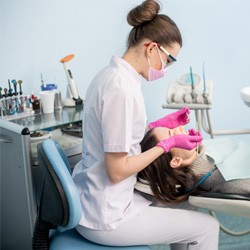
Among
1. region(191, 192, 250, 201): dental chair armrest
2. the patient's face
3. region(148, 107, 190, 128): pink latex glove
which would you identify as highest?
region(148, 107, 190, 128): pink latex glove

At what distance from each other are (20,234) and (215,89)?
1369 mm

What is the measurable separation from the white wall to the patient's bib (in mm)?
915

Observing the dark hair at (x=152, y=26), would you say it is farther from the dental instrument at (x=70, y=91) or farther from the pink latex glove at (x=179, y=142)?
the dental instrument at (x=70, y=91)

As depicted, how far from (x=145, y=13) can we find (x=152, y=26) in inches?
1.8

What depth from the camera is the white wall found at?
1926 millimetres

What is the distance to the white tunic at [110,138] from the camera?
1.11 metres

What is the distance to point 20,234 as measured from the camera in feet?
5.53

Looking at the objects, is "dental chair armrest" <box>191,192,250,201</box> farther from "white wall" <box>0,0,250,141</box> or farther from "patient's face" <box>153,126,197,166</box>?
"white wall" <box>0,0,250,141</box>

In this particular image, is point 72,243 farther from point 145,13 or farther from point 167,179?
point 145,13

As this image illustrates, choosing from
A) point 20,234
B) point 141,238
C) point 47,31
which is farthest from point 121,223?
point 47,31

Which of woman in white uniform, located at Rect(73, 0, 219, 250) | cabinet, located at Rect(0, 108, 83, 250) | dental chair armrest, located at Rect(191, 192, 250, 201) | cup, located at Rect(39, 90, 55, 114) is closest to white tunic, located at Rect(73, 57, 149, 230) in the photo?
woman in white uniform, located at Rect(73, 0, 219, 250)

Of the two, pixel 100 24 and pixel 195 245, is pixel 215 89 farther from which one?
pixel 195 245

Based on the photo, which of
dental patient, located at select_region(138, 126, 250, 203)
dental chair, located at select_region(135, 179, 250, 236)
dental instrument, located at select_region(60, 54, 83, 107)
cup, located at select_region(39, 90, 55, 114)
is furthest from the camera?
dental instrument, located at select_region(60, 54, 83, 107)

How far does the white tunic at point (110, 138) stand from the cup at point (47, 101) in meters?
0.61
